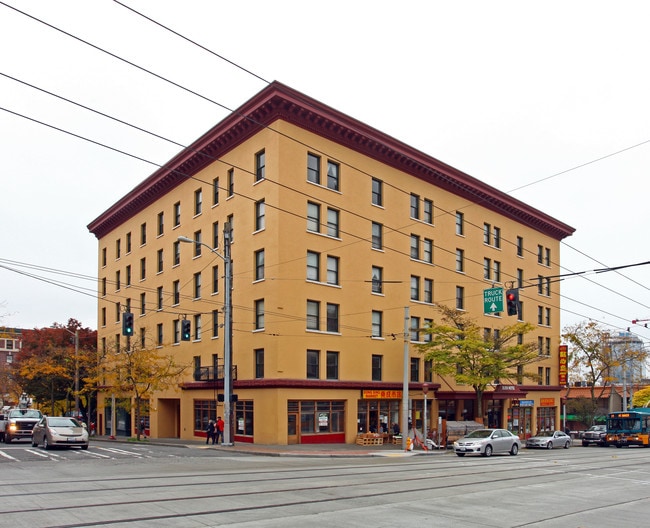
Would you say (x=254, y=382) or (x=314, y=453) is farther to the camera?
(x=254, y=382)

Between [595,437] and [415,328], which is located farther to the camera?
[595,437]

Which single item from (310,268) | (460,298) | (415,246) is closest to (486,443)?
(310,268)

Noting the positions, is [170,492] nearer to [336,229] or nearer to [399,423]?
[336,229]

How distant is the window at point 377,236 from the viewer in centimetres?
4519

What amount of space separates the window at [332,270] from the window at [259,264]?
4.14 meters

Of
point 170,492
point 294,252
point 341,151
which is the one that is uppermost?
point 341,151

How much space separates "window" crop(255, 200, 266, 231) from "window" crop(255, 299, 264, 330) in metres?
4.37

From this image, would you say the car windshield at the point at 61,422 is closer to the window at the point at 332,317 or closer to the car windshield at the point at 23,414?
the car windshield at the point at 23,414

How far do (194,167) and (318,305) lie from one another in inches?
583

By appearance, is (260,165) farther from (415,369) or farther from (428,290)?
(415,369)

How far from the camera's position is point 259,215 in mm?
41250

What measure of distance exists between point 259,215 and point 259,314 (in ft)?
19.4

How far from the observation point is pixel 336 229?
42.6 m

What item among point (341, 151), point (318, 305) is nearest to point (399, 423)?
point (318, 305)
